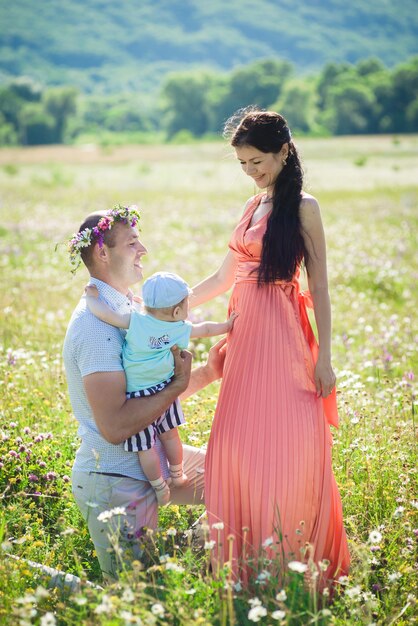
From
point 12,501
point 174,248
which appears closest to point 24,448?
point 12,501

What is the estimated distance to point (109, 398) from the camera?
3.58 meters

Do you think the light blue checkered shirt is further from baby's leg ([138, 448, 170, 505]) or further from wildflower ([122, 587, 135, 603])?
wildflower ([122, 587, 135, 603])

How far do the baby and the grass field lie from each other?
0.46m

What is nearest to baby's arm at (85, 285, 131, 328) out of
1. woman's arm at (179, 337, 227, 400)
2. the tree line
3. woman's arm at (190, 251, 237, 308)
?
woman's arm at (179, 337, 227, 400)

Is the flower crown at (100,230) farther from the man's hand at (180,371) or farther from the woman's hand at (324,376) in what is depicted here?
the woman's hand at (324,376)

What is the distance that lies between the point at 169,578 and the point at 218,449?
759 mm

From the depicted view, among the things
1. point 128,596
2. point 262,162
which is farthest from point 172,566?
point 262,162

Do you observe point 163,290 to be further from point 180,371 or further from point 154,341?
point 180,371

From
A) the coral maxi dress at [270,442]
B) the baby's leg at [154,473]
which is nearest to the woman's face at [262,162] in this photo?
the coral maxi dress at [270,442]

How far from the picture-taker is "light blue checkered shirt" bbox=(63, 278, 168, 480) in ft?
Answer: 11.9

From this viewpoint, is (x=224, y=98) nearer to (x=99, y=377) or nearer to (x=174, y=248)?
(x=174, y=248)

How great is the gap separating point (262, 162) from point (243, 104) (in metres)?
141

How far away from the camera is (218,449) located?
3834 millimetres

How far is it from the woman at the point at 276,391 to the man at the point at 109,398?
0.34 m
